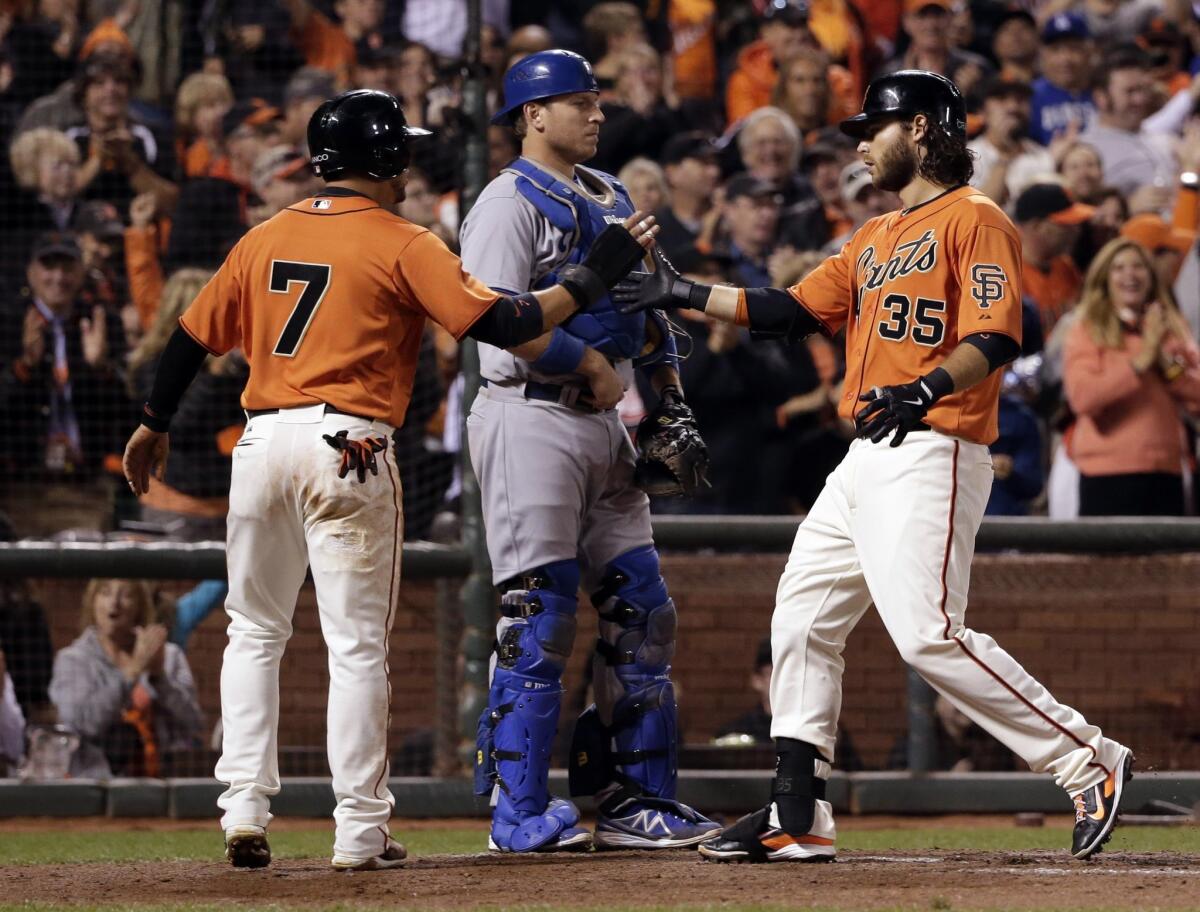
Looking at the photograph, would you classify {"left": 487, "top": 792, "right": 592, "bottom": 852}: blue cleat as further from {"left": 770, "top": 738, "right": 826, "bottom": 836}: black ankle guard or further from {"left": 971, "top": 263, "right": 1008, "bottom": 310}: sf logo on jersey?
{"left": 971, "top": 263, "right": 1008, "bottom": 310}: sf logo on jersey

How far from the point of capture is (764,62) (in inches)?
435

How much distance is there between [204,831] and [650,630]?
92.3 inches

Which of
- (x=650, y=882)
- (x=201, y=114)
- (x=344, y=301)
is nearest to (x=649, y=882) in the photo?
(x=650, y=882)

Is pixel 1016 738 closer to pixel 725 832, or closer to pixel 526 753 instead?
pixel 725 832

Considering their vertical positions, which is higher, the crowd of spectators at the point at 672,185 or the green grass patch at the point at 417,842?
the crowd of spectators at the point at 672,185

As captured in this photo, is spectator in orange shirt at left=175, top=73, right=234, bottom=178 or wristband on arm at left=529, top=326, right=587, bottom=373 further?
spectator in orange shirt at left=175, top=73, right=234, bottom=178

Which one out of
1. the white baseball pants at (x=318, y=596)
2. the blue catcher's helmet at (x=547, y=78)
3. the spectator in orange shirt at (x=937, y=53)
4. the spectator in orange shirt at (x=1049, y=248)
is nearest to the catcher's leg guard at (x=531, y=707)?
the white baseball pants at (x=318, y=596)

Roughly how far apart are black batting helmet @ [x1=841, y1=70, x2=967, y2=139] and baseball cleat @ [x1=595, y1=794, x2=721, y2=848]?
79.0 inches

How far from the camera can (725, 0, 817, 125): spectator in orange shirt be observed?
10945 millimetres

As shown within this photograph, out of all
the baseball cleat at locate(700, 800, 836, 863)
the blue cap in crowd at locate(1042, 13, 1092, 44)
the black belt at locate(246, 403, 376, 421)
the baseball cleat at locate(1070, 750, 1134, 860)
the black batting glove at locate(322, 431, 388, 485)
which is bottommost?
the baseball cleat at locate(700, 800, 836, 863)

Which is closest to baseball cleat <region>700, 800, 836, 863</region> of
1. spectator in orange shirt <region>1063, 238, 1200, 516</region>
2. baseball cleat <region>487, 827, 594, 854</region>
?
baseball cleat <region>487, 827, 594, 854</region>

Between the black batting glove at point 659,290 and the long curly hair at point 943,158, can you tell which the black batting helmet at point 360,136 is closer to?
the black batting glove at point 659,290

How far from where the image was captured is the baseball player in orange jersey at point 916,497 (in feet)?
15.0

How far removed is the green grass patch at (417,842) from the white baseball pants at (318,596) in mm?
765
